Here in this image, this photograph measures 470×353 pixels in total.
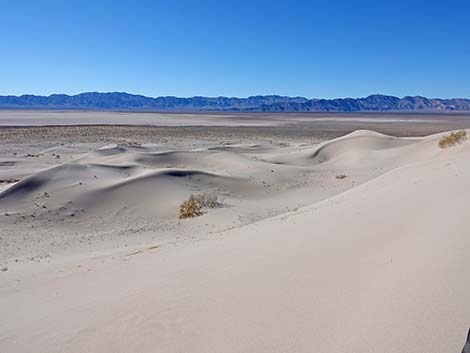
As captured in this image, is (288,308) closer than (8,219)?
Yes

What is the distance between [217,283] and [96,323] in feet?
4.50

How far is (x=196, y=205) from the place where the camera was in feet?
47.6

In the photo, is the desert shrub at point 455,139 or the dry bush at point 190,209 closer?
the dry bush at point 190,209

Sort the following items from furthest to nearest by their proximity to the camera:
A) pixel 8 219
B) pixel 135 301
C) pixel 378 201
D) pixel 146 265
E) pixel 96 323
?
1. pixel 8 219
2. pixel 378 201
3. pixel 146 265
4. pixel 135 301
5. pixel 96 323

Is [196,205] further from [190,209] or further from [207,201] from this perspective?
[207,201]

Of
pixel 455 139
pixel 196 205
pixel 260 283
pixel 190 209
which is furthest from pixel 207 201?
pixel 455 139

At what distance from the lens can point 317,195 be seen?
1780cm

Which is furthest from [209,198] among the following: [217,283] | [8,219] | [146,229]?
[217,283]

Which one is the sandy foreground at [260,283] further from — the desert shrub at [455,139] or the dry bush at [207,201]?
the desert shrub at [455,139]

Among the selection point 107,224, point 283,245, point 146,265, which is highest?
point 283,245

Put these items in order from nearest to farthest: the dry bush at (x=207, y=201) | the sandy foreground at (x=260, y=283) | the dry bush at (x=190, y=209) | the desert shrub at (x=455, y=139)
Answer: the sandy foreground at (x=260, y=283) < the dry bush at (x=190, y=209) < the dry bush at (x=207, y=201) < the desert shrub at (x=455, y=139)

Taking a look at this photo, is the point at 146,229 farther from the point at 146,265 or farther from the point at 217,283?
the point at 217,283

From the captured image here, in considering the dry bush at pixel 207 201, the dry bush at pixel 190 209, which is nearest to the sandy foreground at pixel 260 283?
the dry bush at pixel 190 209

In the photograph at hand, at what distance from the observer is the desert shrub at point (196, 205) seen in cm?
1419
